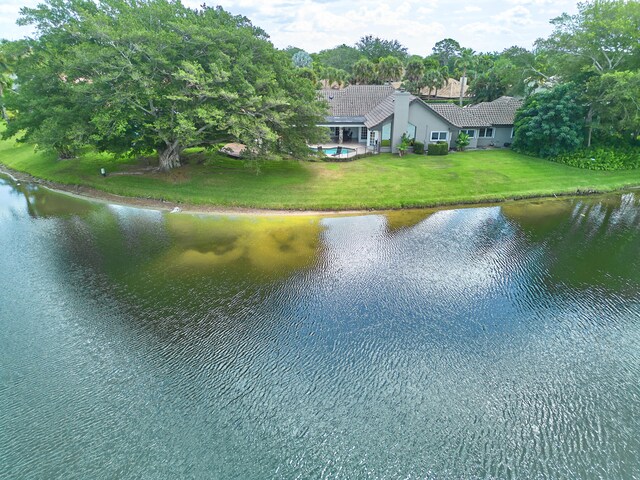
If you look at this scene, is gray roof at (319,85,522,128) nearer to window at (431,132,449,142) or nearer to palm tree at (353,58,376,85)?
window at (431,132,449,142)

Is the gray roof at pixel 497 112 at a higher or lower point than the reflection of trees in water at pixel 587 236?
higher

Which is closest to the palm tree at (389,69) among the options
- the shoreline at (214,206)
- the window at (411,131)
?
the window at (411,131)

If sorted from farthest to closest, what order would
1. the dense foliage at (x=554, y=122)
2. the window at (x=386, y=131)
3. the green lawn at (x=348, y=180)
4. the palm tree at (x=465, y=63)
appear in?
the palm tree at (x=465, y=63) < the window at (x=386, y=131) < the dense foliage at (x=554, y=122) < the green lawn at (x=348, y=180)

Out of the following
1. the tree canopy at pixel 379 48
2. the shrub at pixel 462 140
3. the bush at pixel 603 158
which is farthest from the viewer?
the tree canopy at pixel 379 48

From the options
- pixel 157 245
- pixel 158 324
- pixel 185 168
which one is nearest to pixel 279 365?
pixel 158 324

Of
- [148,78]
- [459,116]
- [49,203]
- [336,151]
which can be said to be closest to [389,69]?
[459,116]

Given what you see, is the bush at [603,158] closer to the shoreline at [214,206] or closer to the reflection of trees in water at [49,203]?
the shoreline at [214,206]

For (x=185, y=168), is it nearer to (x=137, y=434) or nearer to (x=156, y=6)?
(x=156, y=6)
